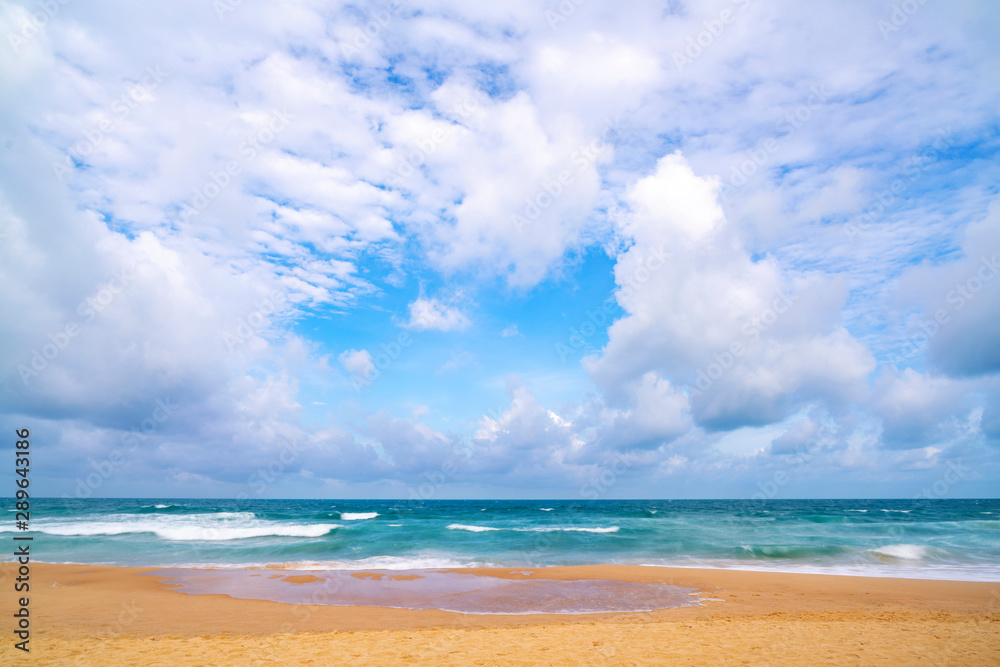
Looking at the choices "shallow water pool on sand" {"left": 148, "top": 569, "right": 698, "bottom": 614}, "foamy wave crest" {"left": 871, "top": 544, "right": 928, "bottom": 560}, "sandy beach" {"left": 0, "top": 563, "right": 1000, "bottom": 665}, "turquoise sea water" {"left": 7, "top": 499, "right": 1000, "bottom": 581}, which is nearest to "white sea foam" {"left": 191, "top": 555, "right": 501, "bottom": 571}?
"turquoise sea water" {"left": 7, "top": 499, "right": 1000, "bottom": 581}

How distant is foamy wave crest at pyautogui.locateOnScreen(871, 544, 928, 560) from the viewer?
23.0 m

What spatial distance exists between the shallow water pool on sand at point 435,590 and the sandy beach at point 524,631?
0.76 metres

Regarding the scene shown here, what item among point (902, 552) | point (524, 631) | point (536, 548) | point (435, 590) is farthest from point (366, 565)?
point (902, 552)

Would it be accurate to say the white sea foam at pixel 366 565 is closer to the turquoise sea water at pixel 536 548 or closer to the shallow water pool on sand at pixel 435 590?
the turquoise sea water at pixel 536 548

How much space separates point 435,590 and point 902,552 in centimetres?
2286

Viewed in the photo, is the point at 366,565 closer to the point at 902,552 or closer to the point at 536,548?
the point at 536,548

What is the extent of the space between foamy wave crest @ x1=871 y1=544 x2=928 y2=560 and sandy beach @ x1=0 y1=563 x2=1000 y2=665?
29.5 ft

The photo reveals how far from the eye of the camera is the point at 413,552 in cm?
2408

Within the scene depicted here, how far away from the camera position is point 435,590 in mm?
14789

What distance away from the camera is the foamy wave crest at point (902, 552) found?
75.4ft

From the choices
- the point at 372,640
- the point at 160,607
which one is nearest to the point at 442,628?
the point at 372,640

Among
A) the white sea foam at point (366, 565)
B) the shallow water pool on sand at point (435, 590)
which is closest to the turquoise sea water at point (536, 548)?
the white sea foam at point (366, 565)

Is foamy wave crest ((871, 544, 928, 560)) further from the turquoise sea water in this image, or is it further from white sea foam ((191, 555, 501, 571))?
white sea foam ((191, 555, 501, 571))

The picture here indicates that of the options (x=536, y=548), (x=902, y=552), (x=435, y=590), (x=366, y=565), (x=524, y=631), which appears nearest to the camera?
(x=524, y=631)
